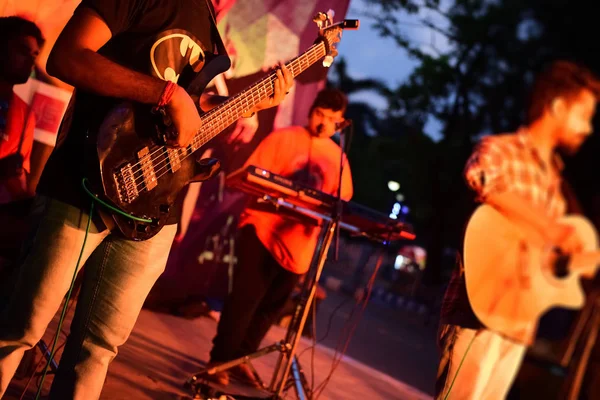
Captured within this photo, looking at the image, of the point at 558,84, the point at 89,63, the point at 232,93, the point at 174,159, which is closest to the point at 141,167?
the point at 174,159

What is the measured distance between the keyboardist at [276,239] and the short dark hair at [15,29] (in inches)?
68.5

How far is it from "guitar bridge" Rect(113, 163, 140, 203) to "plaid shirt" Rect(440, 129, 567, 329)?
1.15 meters

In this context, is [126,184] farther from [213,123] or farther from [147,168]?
[213,123]

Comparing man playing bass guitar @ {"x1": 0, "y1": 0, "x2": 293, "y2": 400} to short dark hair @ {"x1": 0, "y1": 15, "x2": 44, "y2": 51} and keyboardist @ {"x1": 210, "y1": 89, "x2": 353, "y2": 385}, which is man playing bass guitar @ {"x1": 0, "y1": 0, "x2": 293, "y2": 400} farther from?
short dark hair @ {"x1": 0, "y1": 15, "x2": 44, "y2": 51}

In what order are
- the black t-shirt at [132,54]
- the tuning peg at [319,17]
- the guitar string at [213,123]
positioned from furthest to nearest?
1. the tuning peg at [319,17]
2. the guitar string at [213,123]
3. the black t-shirt at [132,54]

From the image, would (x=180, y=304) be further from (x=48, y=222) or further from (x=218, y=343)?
(x=48, y=222)

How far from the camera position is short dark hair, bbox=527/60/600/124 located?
1165mm

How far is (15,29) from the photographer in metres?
3.84

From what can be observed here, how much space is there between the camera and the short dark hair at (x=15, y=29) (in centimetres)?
378

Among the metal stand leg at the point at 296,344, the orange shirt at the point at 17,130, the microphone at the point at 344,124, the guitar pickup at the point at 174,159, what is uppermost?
the microphone at the point at 344,124

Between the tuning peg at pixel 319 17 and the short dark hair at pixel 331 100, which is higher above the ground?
the tuning peg at pixel 319 17

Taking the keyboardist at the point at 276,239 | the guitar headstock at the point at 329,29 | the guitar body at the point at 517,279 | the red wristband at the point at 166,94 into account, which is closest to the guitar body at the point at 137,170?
the red wristband at the point at 166,94

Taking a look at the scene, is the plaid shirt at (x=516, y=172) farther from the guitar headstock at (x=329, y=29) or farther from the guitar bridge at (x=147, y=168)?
the guitar headstock at (x=329, y=29)

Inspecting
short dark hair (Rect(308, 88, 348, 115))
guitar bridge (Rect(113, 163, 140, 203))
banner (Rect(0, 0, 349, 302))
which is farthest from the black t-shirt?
banner (Rect(0, 0, 349, 302))
